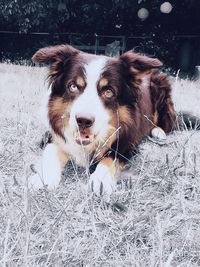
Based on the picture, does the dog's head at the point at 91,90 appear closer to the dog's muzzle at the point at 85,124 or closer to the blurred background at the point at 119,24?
the dog's muzzle at the point at 85,124

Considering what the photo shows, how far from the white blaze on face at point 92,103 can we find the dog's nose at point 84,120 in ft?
0.08

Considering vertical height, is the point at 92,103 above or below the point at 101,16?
above

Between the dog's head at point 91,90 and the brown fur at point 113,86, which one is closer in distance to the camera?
the dog's head at point 91,90

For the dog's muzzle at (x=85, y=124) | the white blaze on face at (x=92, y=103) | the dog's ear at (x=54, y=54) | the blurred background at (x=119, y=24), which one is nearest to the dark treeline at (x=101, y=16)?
the blurred background at (x=119, y=24)

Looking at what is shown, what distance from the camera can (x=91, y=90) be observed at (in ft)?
10.0

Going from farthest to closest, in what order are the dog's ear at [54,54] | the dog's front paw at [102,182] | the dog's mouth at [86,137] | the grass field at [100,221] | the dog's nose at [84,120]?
the dog's ear at [54,54] → the dog's mouth at [86,137] → the dog's nose at [84,120] → the dog's front paw at [102,182] → the grass field at [100,221]

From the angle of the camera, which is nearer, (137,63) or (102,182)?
(102,182)

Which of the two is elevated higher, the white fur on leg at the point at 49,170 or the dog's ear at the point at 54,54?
the dog's ear at the point at 54,54

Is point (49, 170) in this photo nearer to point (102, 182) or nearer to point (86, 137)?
point (86, 137)

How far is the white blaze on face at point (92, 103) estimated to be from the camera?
2885mm

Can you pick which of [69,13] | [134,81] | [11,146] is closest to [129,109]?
[134,81]

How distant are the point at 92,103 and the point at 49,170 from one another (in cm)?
51

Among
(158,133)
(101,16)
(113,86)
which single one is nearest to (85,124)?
(113,86)

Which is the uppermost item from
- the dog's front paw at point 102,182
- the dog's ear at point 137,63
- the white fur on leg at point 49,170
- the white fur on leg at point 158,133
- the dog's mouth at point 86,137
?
the dog's ear at point 137,63
